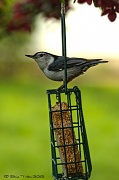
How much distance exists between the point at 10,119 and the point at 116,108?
1755 millimetres

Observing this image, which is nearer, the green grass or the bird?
the bird

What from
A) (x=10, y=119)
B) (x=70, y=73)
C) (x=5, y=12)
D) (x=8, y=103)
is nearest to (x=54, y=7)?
(x=5, y=12)

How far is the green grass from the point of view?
8719 millimetres

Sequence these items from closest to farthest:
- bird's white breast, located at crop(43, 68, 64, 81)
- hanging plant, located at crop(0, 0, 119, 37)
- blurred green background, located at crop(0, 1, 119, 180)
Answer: bird's white breast, located at crop(43, 68, 64, 81) < hanging plant, located at crop(0, 0, 119, 37) < blurred green background, located at crop(0, 1, 119, 180)

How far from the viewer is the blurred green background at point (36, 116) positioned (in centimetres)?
883

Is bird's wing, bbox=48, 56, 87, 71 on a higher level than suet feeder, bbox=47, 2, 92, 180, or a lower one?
higher

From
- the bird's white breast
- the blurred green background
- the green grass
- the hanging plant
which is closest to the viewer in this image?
the bird's white breast

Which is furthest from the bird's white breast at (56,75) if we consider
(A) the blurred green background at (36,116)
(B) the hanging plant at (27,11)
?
(A) the blurred green background at (36,116)

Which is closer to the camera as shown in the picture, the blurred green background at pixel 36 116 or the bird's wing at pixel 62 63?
the bird's wing at pixel 62 63

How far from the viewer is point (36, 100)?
1287cm

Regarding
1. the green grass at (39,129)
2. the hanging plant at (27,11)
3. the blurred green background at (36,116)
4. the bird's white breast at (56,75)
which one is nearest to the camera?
the bird's white breast at (56,75)

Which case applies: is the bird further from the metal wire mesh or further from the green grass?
the green grass

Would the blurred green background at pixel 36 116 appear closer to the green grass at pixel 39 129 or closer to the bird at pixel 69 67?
the green grass at pixel 39 129

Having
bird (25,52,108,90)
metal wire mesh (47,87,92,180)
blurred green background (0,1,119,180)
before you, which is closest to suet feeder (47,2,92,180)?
metal wire mesh (47,87,92,180)
